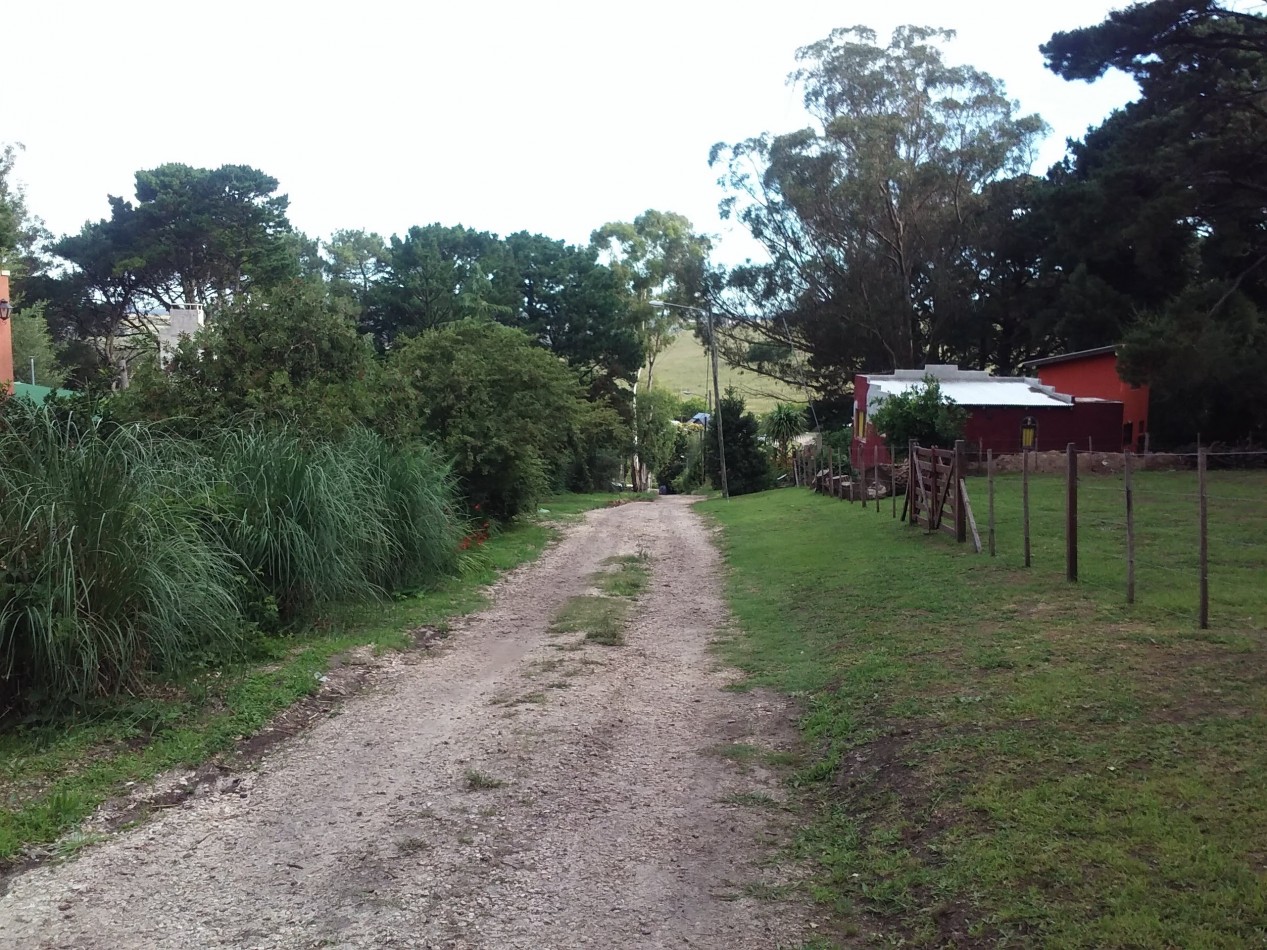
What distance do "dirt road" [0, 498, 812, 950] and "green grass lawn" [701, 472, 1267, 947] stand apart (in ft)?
1.66

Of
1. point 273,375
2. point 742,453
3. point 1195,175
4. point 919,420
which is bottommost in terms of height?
point 742,453

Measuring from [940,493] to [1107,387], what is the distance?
2447 cm

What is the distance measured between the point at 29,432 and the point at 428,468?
6.46 meters

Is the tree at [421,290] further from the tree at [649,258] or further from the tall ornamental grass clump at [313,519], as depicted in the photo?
the tall ornamental grass clump at [313,519]

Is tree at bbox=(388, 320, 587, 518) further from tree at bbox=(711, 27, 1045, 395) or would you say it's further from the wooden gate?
tree at bbox=(711, 27, 1045, 395)

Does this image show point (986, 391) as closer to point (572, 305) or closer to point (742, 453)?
point (742, 453)

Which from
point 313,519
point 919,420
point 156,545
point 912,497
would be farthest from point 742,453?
point 156,545

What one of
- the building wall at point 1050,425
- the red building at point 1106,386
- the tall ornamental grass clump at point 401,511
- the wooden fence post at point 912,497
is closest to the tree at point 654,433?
Answer: the red building at point 1106,386

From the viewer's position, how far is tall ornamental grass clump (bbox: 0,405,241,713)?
6727 millimetres

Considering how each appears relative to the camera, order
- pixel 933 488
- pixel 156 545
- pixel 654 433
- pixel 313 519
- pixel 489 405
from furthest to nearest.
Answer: pixel 654 433, pixel 489 405, pixel 933 488, pixel 313 519, pixel 156 545

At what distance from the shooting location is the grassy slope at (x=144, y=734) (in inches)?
218

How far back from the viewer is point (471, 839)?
507cm

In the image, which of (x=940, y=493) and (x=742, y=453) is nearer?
(x=940, y=493)

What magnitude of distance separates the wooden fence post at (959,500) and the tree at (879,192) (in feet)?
106
